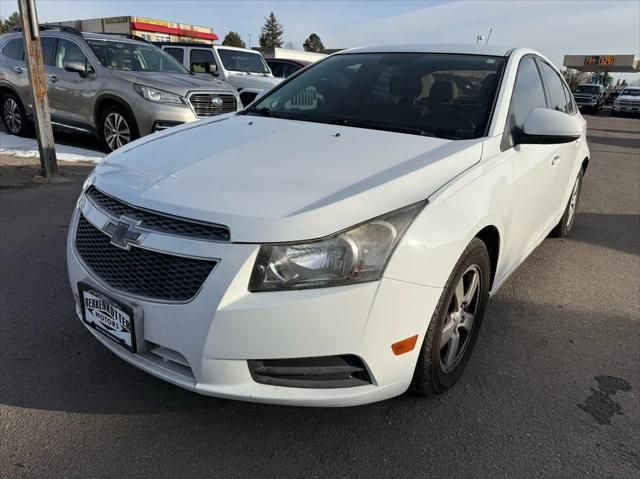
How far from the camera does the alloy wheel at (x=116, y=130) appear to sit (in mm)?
7363

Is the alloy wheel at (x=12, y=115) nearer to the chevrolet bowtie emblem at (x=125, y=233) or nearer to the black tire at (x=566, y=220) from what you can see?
the chevrolet bowtie emblem at (x=125, y=233)

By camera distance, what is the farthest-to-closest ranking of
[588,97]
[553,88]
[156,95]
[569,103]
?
[588,97] < [156,95] < [569,103] < [553,88]

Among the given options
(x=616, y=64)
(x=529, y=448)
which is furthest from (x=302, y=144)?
(x=616, y=64)

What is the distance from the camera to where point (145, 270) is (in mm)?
1977

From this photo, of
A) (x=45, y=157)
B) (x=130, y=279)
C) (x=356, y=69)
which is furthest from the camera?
(x=45, y=157)

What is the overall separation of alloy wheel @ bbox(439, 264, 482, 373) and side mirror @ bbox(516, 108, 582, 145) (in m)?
0.82

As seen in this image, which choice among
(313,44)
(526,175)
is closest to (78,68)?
(526,175)

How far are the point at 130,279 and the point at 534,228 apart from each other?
2.53 metres

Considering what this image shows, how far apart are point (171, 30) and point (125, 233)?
34.7m

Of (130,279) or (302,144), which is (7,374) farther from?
(302,144)

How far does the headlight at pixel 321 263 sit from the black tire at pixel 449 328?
1.31 feet

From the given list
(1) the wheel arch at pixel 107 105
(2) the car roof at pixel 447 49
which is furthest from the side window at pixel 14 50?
(2) the car roof at pixel 447 49

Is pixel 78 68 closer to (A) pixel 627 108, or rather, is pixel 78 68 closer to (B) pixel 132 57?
(B) pixel 132 57

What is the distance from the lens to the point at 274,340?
1.82 m
